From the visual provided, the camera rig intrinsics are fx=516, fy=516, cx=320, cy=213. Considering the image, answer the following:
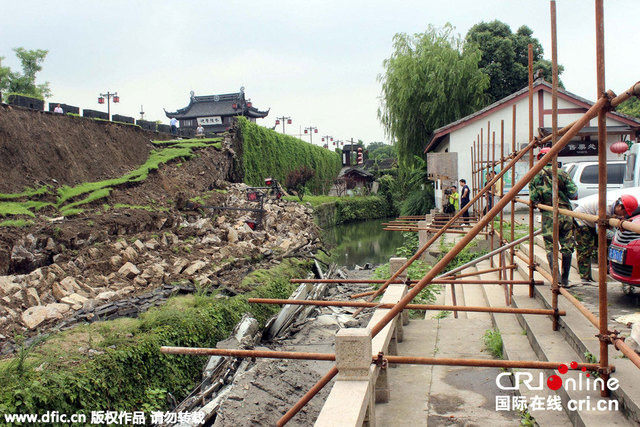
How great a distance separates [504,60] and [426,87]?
20.7 feet

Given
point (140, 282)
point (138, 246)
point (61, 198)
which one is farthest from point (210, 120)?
point (140, 282)

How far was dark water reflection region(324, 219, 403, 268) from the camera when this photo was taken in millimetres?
22406

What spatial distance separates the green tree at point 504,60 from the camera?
90.1 feet

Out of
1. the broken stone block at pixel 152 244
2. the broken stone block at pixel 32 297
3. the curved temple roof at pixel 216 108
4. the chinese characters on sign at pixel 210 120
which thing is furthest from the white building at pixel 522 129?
the chinese characters on sign at pixel 210 120

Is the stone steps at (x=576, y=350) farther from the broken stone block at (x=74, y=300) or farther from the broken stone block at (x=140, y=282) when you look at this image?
the broken stone block at (x=140, y=282)

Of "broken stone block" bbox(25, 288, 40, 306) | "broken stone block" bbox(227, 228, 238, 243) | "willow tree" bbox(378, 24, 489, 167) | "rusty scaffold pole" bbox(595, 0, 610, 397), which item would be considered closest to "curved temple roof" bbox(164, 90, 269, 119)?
"willow tree" bbox(378, 24, 489, 167)

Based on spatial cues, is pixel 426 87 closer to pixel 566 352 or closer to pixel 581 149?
pixel 581 149

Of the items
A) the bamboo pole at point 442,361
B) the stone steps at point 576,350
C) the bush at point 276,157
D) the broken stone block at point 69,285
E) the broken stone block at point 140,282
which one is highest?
the bush at point 276,157

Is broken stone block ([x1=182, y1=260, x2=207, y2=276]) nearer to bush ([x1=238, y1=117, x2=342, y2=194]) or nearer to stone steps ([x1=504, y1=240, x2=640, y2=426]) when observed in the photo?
stone steps ([x1=504, y1=240, x2=640, y2=426])

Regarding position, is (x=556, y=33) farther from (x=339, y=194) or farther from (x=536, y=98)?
(x=339, y=194)

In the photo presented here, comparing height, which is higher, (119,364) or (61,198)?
(61,198)

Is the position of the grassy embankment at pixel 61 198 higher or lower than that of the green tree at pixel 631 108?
lower

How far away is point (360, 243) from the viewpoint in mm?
28156

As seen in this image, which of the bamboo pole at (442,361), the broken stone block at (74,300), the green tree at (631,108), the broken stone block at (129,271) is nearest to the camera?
the bamboo pole at (442,361)
